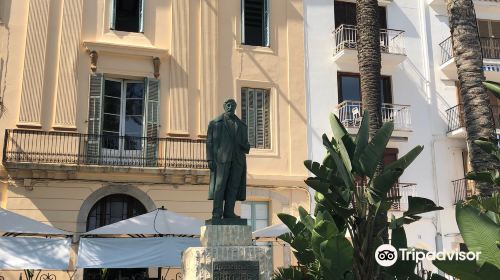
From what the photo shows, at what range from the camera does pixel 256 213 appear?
16.3 metres

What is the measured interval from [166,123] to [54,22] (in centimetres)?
443

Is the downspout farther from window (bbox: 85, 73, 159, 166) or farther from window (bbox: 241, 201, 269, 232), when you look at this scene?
window (bbox: 85, 73, 159, 166)

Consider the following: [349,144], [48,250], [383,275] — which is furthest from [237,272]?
[48,250]

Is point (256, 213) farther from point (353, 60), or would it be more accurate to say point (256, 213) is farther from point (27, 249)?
point (27, 249)

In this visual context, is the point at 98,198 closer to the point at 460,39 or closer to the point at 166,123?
the point at 166,123

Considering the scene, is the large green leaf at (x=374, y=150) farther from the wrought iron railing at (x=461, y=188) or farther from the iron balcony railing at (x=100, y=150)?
the wrought iron railing at (x=461, y=188)

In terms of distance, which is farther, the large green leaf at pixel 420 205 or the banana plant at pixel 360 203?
the large green leaf at pixel 420 205

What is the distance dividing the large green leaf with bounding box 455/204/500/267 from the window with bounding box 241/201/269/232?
11.6 m

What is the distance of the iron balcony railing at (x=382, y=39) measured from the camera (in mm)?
17736

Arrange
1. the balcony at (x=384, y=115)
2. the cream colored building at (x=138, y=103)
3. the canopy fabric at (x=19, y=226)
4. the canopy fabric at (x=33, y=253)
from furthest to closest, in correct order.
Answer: the balcony at (x=384, y=115) → the cream colored building at (x=138, y=103) → the canopy fabric at (x=19, y=226) → the canopy fabric at (x=33, y=253)

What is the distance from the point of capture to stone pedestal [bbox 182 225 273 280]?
7.58 meters

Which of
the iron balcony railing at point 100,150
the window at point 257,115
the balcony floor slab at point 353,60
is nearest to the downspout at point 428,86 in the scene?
the balcony floor slab at point 353,60

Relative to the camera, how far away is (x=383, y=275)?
8586 mm

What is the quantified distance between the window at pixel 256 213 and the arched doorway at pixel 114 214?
313 cm
